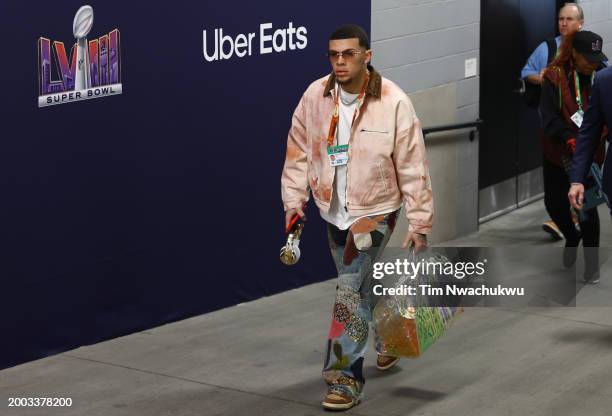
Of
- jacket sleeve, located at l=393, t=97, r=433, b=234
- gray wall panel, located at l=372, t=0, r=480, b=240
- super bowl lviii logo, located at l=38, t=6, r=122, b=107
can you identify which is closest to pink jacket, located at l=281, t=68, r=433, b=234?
jacket sleeve, located at l=393, t=97, r=433, b=234

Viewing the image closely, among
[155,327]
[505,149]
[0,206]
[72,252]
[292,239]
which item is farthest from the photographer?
[505,149]

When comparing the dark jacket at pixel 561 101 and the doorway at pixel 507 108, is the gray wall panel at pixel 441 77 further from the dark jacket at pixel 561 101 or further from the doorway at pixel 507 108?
the dark jacket at pixel 561 101

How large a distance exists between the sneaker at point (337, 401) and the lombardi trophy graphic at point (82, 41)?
225 cm

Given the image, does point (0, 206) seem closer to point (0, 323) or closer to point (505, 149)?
point (0, 323)

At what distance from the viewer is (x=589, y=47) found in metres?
8.97

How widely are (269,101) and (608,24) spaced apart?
229 inches

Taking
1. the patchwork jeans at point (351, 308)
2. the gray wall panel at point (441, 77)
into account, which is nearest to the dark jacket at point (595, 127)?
the patchwork jeans at point (351, 308)

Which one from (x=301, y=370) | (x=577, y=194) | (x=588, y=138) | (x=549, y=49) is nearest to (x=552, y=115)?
(x=549, y=49)

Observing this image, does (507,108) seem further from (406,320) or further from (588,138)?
(406,320)

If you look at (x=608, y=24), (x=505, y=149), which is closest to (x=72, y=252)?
(x=505, y=149)

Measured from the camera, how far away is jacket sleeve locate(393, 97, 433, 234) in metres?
6.34

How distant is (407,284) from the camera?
6.54 meters

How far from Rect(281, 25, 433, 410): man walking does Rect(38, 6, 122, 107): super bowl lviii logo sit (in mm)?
1362

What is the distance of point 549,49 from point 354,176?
4193mm
